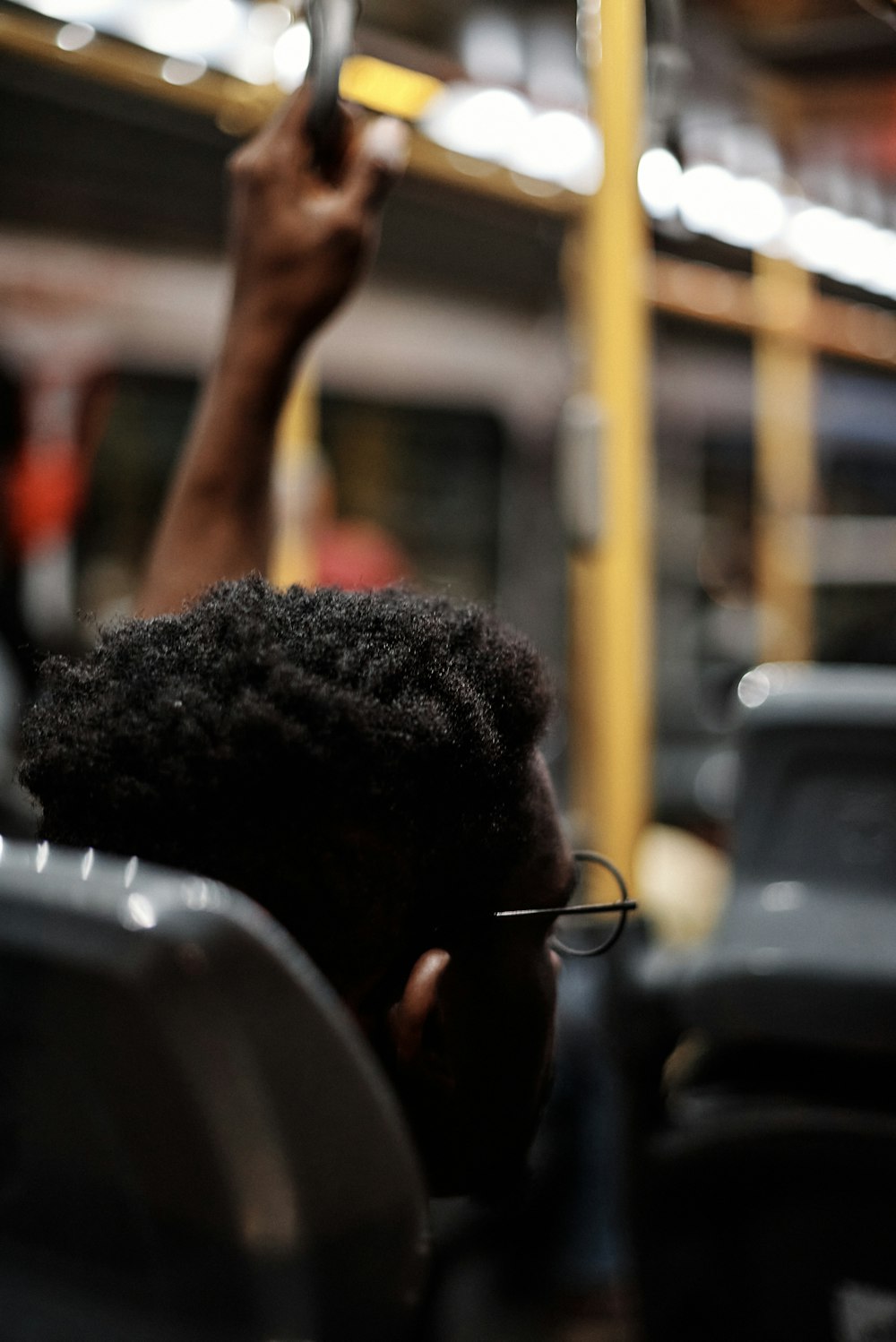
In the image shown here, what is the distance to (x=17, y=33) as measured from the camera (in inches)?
90.3

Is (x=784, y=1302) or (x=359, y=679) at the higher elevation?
(x=359, y=679)

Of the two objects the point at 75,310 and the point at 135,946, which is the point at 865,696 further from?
the point at 75,310

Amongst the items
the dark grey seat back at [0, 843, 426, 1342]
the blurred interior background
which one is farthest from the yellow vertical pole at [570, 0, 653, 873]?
the dark grey seat back at [0, 843, 426, 1342]

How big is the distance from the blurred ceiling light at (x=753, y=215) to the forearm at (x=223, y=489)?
2116 mm

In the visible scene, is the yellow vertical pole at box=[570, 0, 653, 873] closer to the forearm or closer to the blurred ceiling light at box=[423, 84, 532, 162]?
the blurred ceiling light at box=[423, 84, 532, 162]

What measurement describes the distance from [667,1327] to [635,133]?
1.80 meters

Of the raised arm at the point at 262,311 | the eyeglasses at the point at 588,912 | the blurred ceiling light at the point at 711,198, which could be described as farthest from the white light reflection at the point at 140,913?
the blurred ceiling light at the point at 711,198

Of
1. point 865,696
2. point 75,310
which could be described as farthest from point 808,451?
point 865,696

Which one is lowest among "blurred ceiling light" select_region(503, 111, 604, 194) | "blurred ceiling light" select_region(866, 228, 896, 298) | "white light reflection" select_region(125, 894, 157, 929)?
"white light reflection" select_region(125, 894, 157, 929)

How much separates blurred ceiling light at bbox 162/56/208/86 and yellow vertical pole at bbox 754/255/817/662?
1.69m

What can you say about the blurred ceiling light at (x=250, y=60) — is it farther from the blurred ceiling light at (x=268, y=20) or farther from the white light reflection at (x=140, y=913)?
the white light reflection at (x=140, y=913)

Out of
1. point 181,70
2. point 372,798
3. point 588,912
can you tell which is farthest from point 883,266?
point 372,798

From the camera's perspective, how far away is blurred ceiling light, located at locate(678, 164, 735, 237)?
3.01 metres

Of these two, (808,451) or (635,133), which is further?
(808,451)
